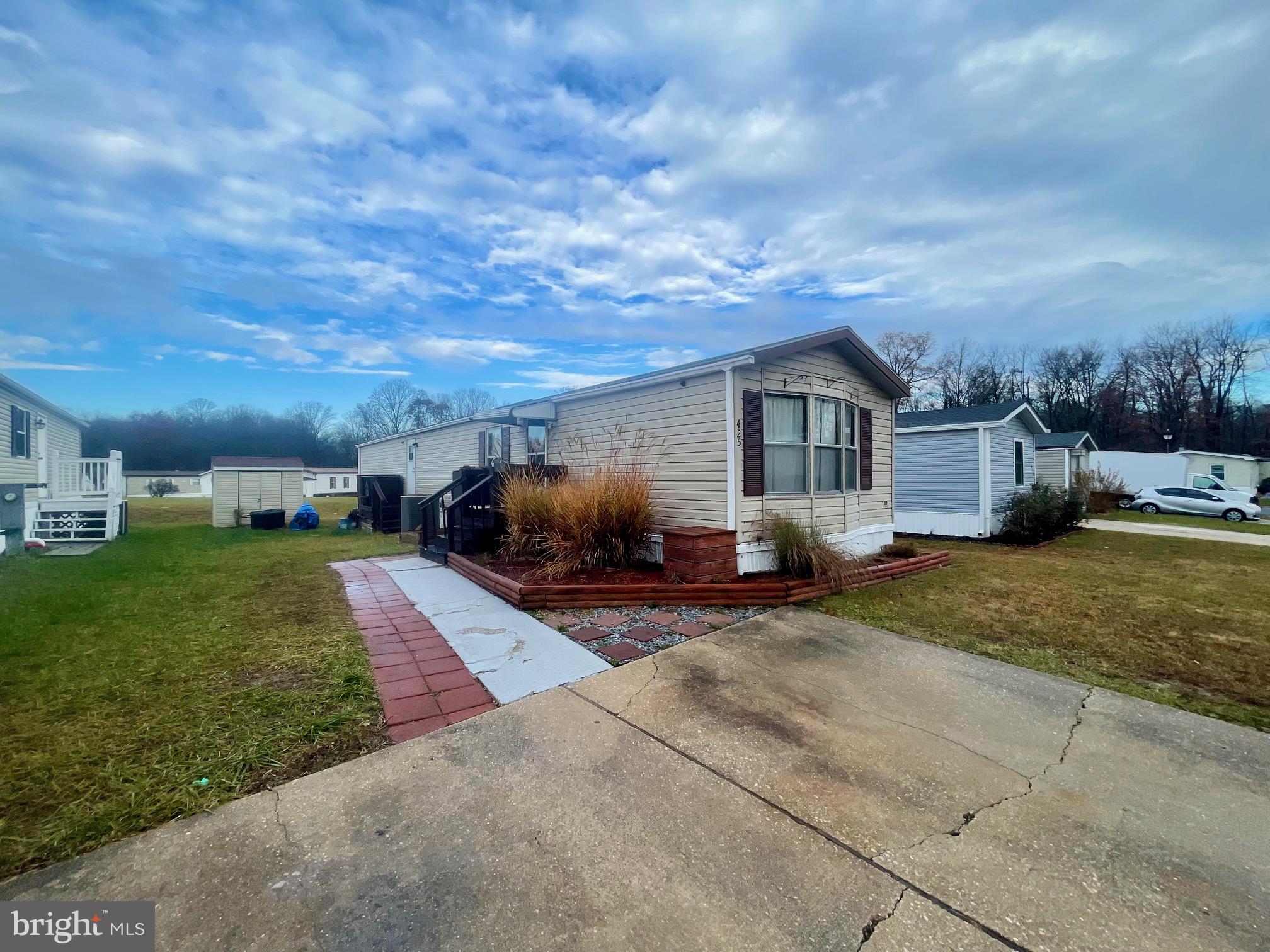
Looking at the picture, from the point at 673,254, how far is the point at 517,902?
12.3 meters

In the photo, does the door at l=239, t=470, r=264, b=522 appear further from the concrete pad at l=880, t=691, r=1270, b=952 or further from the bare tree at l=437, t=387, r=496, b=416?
the bare tree at l=437, t=387, r=496, b=416

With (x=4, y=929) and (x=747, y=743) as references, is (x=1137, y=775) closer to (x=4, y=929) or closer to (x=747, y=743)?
(x=747, y=743)

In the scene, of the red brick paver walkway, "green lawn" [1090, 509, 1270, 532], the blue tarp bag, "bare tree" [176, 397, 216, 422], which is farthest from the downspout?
"bare tree" [176, 397, 216, 422]

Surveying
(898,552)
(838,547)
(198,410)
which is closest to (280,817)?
(838,547)

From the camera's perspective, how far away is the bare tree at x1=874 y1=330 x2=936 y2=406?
26.8 m

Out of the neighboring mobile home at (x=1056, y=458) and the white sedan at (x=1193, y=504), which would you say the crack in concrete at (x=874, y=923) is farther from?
the white sedan at (x=1193, y=504)

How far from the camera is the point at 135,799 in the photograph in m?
2.11

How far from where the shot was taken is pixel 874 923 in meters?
1.59

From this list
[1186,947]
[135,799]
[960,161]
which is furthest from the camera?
[960,161]

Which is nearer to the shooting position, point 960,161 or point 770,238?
point 960,161

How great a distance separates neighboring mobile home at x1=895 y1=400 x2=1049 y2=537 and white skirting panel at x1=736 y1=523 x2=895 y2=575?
4.13 meters

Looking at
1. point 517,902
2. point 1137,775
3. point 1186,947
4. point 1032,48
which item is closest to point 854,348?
point 1032,48

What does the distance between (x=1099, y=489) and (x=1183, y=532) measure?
7.92 m

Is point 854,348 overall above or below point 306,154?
below
